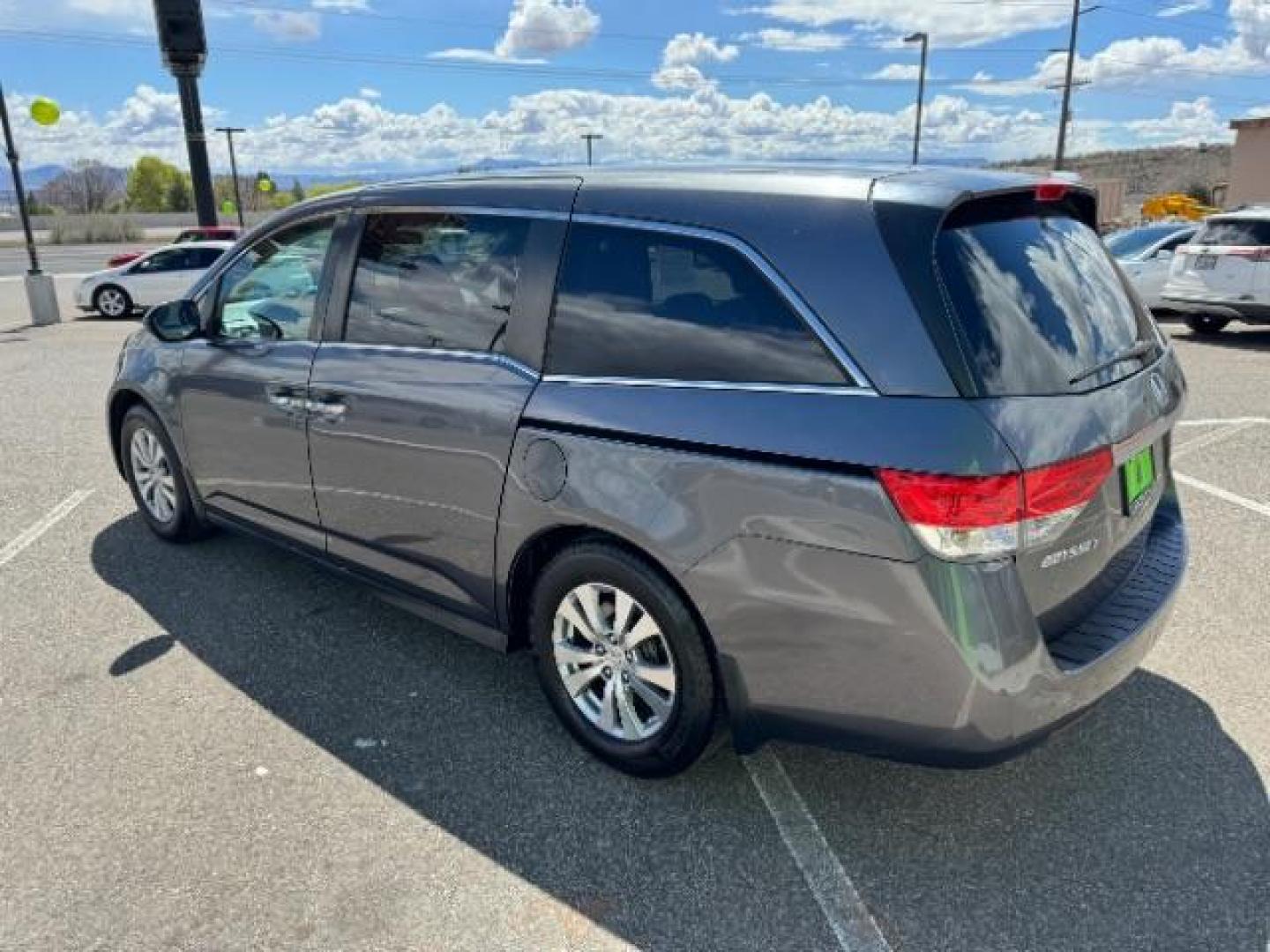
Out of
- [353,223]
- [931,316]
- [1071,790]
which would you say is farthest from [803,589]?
[353,223]

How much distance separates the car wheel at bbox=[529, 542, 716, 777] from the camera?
2643 mm

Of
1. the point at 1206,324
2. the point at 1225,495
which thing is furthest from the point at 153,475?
the point at 1206,324

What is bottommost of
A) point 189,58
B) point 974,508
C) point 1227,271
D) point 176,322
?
point 1227,271

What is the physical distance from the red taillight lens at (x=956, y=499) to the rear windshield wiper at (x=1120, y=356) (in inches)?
18.0

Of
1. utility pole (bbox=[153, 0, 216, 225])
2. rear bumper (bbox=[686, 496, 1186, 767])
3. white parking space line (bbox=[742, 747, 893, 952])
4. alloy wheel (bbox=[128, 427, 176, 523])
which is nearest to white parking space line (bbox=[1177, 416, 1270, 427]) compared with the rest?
rear bumper (bbox=[686, 496, 1186, 767])

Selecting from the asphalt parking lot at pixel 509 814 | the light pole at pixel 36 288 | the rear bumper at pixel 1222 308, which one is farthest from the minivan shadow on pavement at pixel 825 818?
the light pole at pixel 36 288

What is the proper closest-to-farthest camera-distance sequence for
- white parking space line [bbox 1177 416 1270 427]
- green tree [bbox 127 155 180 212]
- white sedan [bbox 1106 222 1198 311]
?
white parking space line [bbox 1177 416 1270 427] < white sedan [bbox 1106 222 1198 311] < green tree [bbox 127 155 180 212]

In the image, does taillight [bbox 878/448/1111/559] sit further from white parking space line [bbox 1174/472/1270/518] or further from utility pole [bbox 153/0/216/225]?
utility pole [bbox 153/0/216/225]

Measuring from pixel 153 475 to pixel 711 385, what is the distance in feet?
11.5

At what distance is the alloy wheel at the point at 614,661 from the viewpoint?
2758 millimetres

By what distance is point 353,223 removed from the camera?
3.53 metres

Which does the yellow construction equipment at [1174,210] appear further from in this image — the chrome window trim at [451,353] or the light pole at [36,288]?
the chrome window trim at [451,353]

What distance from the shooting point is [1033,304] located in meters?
2.45

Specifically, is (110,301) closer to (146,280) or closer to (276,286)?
(146,280)
